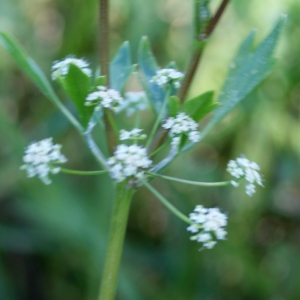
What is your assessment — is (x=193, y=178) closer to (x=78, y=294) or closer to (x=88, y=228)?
(x=88, y=228)

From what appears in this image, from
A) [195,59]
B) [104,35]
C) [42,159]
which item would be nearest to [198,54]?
[195,59]

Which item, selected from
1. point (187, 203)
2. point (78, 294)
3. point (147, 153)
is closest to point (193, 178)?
point (187, 203)

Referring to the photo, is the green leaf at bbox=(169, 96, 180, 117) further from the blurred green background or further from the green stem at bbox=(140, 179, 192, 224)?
the blurred green background

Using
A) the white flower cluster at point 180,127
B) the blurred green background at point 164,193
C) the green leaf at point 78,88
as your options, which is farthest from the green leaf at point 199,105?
the blurred green background at point 164,193

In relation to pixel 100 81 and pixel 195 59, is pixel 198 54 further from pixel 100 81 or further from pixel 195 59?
pixel 100 81

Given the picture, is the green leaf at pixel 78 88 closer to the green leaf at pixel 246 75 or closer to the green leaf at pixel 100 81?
the green leaf at pixel 100 81

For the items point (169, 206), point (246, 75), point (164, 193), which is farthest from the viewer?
point (164, 193)

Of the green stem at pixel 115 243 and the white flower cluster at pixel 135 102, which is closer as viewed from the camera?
the green stem at pixel 115 243

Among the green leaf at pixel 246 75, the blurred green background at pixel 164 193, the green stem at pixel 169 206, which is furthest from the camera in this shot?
the blurred green background at pixel 164 193
